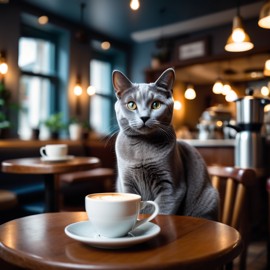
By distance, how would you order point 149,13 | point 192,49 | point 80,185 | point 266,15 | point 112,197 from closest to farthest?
point 112,197
point 266,15
point 80,185
point 149,13
point 192,49

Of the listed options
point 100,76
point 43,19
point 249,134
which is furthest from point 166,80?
point 100,76

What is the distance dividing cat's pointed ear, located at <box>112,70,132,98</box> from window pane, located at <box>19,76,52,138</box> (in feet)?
13.5

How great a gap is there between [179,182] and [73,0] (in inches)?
180

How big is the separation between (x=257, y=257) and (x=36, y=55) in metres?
4.68

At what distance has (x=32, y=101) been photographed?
18.3 feet

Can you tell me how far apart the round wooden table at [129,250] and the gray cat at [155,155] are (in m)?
0.40

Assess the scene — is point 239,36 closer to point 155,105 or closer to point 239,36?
point 239,36

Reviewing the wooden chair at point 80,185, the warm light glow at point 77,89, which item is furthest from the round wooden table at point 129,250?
the warm light glow at point 77,89

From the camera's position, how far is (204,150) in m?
3.73

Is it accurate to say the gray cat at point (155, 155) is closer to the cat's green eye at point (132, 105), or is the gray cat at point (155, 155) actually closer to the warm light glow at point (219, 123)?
the cat's green eye at point (132, 105)

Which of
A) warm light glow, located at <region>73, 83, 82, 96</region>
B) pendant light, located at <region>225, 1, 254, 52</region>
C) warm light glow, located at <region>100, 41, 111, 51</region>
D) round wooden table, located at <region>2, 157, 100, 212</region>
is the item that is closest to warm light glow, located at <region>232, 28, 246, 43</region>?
pendant light, located at <region>225, 1, 254, 52</region>

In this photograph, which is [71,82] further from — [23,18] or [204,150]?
[204,150]

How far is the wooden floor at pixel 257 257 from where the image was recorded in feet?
8.62

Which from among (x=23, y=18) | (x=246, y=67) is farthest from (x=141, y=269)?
(x=246, y=67)
